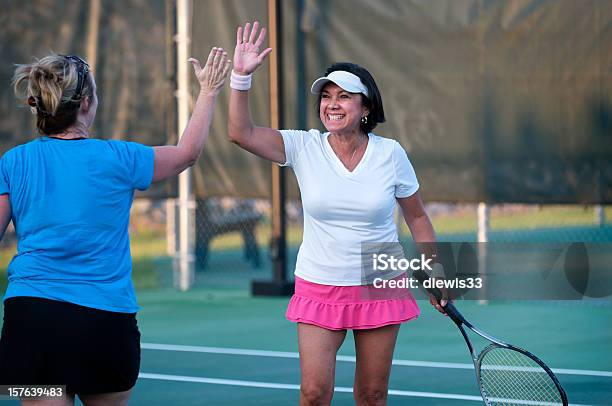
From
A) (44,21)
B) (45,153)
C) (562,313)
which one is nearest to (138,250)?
(44,21)

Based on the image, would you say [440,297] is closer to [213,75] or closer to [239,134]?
[239,134]

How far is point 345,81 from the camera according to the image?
4.57m

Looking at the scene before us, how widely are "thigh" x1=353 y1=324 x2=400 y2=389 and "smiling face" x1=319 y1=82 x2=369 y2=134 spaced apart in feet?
2.53

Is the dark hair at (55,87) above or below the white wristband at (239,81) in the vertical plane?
below

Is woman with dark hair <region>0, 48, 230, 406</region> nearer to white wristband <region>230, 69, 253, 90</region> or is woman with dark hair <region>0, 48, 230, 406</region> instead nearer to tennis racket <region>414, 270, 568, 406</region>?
white wristband <region>230, 69, 253, 90</region>

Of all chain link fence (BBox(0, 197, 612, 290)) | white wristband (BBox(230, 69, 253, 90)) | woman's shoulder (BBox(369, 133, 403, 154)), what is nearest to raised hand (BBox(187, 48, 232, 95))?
white wristband (BBox(230, 69, 253, 90))

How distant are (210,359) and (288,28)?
3.81 meters

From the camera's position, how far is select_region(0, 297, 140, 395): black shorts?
3627mm

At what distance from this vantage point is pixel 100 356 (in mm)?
3674

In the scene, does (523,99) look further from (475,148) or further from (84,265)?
(84,265)

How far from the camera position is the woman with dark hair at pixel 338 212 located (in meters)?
4.50

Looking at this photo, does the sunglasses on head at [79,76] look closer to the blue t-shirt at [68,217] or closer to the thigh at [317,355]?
the blue t-shirt at [68,217]

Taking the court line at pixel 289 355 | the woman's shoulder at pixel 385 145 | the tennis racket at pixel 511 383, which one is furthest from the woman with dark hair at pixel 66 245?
the court line at pixel 289 355

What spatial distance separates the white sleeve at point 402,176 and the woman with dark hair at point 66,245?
47.8 inches
